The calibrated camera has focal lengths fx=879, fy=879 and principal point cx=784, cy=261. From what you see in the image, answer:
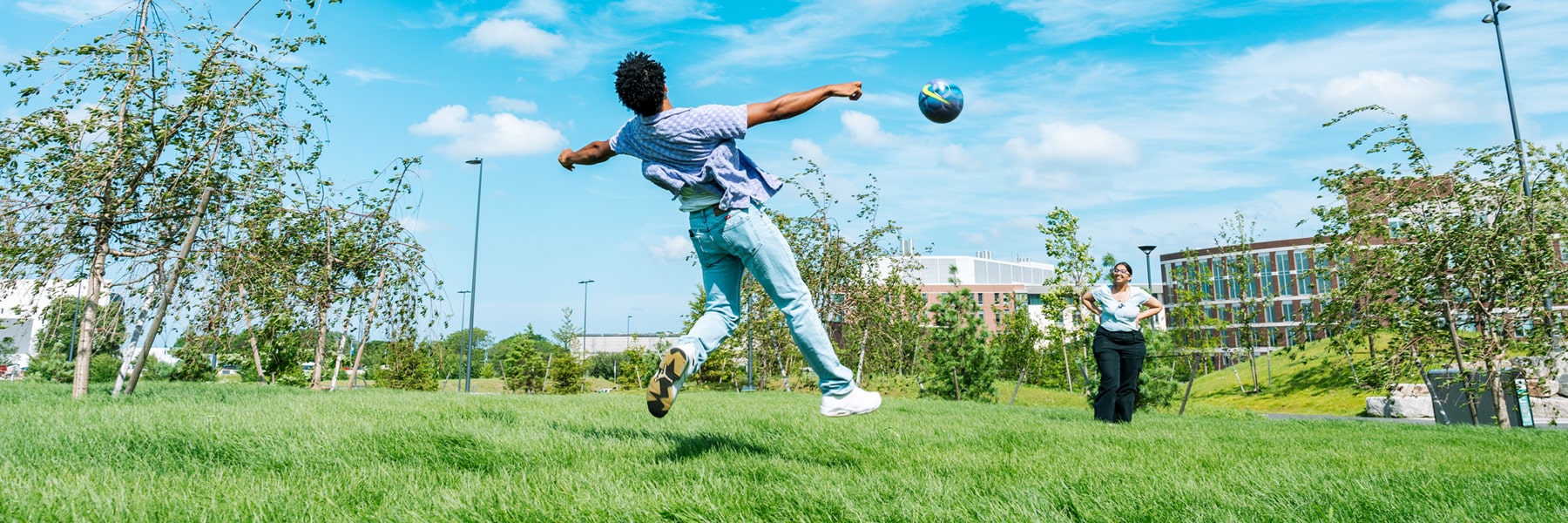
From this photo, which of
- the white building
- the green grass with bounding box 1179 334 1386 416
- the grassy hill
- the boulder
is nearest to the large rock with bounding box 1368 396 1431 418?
the boulder

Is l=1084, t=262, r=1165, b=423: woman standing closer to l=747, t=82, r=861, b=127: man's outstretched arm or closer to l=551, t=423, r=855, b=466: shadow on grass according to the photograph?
l=551, t=423, r=855, b=466: shadow on grass

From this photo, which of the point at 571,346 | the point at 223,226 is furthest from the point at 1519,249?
the point at 571,346

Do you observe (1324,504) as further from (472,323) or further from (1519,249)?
(472,323)

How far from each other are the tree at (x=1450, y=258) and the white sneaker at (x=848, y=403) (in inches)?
397

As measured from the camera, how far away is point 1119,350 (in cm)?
848

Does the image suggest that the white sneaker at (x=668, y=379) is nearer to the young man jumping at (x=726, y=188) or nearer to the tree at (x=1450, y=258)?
the young man jumping at (x=726, y=188)

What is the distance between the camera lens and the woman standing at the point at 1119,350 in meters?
8.40

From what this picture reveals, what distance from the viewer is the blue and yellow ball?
4746 millimetres

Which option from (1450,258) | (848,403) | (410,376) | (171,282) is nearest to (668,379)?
(848,403)

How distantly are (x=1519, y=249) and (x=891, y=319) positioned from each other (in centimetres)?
1521

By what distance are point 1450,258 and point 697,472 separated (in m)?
11.6

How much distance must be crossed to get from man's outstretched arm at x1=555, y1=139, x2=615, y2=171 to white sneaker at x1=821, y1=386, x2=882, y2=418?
1668 millimetres

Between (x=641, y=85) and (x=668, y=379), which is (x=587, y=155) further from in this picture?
(x=668, y=379)

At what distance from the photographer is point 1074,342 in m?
20.0
